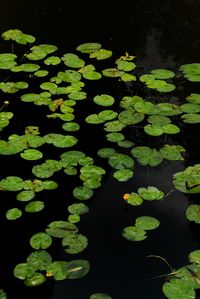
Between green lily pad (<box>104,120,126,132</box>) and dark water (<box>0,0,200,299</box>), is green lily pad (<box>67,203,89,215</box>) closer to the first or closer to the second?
dark water (<box>0,0,200,299</box>)

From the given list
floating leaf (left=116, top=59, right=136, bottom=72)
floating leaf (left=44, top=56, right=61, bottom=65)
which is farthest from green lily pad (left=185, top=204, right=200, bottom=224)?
floating leaf (left=44, top=56, right=61, bottom=65)

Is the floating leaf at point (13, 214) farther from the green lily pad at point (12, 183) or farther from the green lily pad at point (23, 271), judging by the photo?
the green lily pad at point (23, 271)

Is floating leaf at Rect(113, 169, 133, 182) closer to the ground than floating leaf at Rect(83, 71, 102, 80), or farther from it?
closer to the ground

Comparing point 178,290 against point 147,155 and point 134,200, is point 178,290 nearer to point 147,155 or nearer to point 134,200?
point 134,200

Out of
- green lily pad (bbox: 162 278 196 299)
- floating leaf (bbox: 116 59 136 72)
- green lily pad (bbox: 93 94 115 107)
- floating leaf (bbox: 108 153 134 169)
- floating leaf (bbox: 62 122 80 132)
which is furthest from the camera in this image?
floating leaf (bbox: 116 59 136 72)

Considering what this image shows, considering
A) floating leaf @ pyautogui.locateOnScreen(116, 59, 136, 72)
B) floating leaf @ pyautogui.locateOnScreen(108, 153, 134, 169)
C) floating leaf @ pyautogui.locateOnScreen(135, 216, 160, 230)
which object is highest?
floating leaf @ pyautogui.locateOnScreen(116, 59, 136, 72)

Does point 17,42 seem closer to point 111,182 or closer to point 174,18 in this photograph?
point 174,18

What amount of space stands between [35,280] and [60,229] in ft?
1.11

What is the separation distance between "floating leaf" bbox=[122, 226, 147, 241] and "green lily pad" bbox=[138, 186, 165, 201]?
240 millimetres

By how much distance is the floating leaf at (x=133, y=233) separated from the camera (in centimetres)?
255

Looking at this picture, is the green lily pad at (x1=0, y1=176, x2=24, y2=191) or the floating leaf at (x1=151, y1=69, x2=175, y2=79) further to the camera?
the floating leaf at (x1=151, y1=69, x2=175, y2=79)

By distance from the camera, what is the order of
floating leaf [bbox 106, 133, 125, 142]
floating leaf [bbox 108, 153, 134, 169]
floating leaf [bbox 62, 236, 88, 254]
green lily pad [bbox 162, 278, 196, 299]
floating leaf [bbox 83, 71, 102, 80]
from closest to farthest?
green lily pad [bbox 162, 278, 196, 299], floating leaf [bbox 62, 236, 88, 254], floating leaf [bbox 108, 153, 134, 169], floating leaf [bbox 106, 133, 125, 142], floating leaf [bbox 83, 71, 102, 80]

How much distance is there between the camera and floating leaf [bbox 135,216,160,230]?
8.55ft

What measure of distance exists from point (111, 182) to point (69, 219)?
0.43 m
